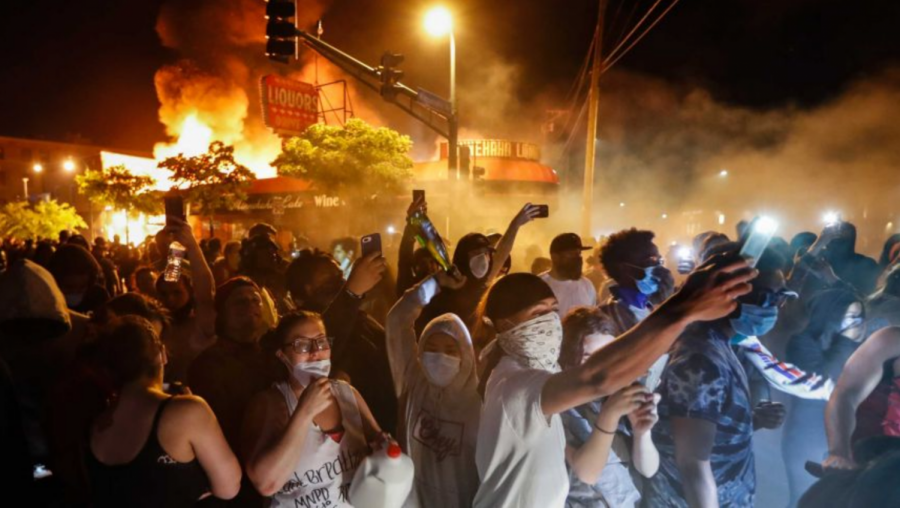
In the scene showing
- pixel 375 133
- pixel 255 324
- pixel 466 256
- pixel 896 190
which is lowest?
pixel 255 324

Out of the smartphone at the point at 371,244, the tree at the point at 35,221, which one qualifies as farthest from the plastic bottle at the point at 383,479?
the tree at the point at 35,221

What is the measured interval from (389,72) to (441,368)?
879 centimetres

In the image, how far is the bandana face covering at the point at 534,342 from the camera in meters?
2.35

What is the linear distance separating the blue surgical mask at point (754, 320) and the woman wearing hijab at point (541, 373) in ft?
3.73

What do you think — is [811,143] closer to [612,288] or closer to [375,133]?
[612,288]

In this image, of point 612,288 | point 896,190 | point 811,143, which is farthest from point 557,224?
point 612,288

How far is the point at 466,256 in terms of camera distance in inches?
155

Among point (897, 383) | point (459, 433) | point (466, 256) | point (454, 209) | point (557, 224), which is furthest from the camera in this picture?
point (557, 224)

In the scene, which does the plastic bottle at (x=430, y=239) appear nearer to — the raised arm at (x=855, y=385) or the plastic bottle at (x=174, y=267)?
the plastic bottle at (x=174, y=267)

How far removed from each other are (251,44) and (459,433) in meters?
51.9

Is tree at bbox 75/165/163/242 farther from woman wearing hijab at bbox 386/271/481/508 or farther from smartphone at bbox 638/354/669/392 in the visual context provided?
smartphone at bbox 638/354/669/392

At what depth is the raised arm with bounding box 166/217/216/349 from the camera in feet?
13.6

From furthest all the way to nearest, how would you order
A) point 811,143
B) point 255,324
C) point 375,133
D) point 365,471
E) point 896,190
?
point 375,133
point 896,190
point 811,143
point 255,324
point 365,471

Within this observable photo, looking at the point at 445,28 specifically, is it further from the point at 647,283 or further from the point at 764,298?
the point at 764,298
